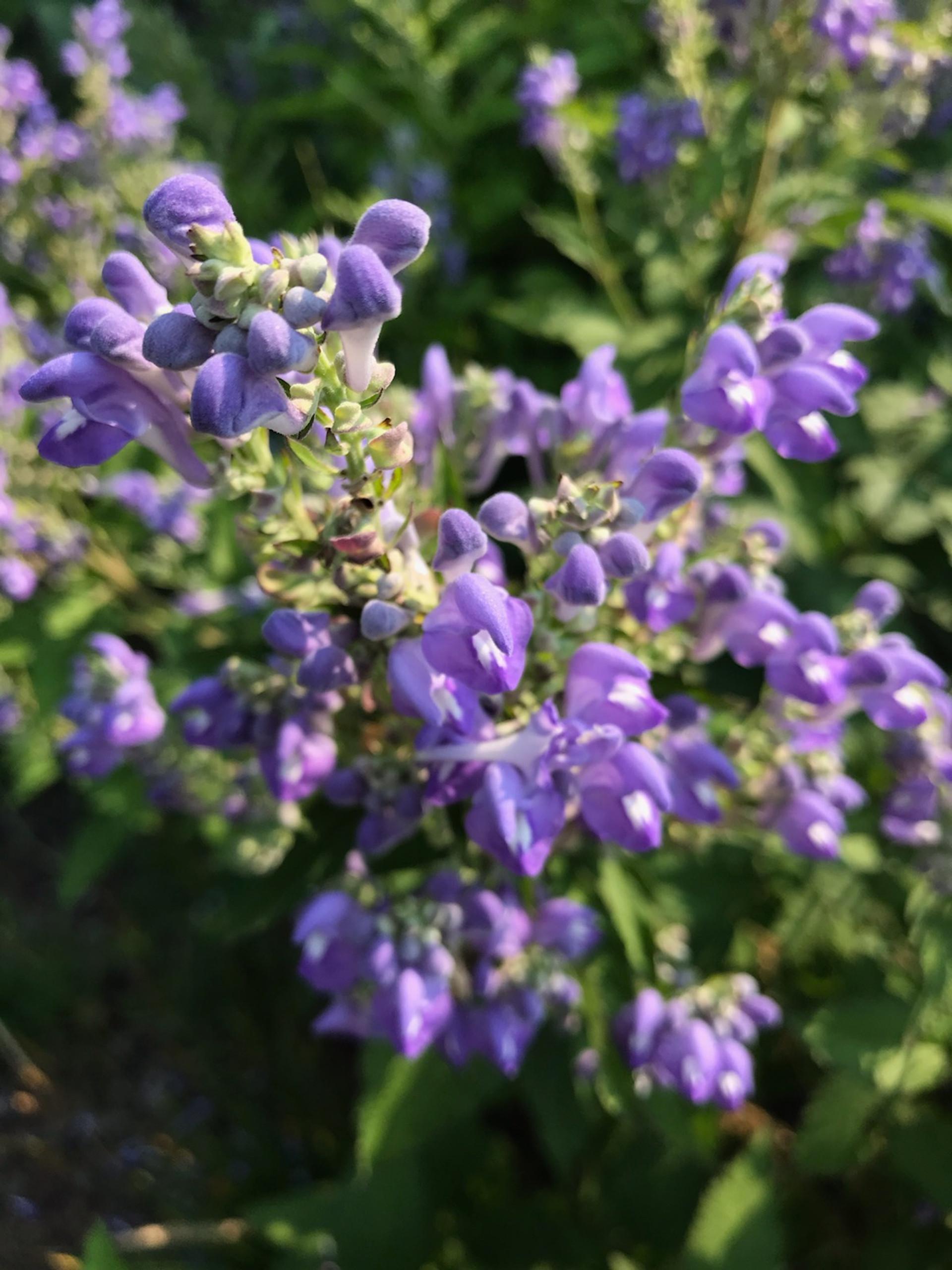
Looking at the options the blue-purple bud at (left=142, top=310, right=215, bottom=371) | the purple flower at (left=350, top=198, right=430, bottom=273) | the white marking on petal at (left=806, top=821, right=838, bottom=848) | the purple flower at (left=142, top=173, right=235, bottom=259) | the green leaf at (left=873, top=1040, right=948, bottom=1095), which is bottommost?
the green leaf at (left=873, top=1040, right=948, bottom=1095)

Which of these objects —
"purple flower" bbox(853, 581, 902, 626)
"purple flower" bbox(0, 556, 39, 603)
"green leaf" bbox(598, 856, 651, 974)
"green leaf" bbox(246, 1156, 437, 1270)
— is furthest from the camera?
"green leaf" bbox(246, 1156, 437, 1270)

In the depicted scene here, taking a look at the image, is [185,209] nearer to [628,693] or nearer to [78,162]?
[628,693]

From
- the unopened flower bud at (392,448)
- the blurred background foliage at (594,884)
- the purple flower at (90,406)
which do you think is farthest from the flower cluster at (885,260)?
the purple flower at (90,406)

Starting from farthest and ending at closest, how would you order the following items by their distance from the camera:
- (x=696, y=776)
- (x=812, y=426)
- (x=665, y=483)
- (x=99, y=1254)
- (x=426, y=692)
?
1. (x=99, y=1254)
2. (x=696, y=776)
3. (x=812, y=426)
4. (x=665, y=483)
5. (x=426, y=692)

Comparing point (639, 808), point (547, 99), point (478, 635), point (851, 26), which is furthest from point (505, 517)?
point (547, 99)

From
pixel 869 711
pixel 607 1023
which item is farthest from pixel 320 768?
pixel 869 711

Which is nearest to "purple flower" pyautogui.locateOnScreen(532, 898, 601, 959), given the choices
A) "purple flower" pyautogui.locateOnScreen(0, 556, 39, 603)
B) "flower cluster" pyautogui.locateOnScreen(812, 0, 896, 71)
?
"purple flower" pyautogui.locateOnScreen(0, 556, 39, 603)

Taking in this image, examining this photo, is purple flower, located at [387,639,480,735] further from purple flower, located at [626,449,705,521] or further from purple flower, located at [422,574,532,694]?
purple flower, located at [626,449,705,521]
